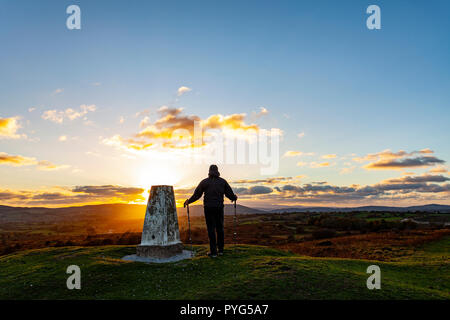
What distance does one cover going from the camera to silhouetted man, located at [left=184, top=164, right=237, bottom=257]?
11.5m

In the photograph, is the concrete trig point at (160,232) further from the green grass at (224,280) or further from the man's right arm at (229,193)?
the man's right arm at (229,193)

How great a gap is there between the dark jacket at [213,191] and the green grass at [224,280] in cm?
230

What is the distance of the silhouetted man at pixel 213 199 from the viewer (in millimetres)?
11523

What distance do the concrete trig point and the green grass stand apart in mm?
1647

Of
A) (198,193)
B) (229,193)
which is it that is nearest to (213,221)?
(198,193)

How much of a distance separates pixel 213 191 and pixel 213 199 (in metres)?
0.34

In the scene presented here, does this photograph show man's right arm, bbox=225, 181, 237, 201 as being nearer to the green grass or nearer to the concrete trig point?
the green grass

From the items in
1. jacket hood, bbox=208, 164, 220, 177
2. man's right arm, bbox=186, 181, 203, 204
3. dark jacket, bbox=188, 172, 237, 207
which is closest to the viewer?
dark jacket, bbox=188, 172, 237, 207

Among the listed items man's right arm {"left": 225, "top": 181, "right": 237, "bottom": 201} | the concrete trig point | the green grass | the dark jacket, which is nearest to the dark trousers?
the dark jacket

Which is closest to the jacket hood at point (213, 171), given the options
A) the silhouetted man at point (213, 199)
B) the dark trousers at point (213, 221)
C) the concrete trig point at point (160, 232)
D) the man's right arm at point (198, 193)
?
the silhouetted man at point (213, 199)

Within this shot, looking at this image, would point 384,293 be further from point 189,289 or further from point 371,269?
point 189,289
